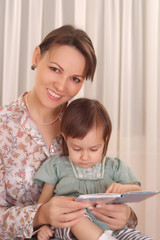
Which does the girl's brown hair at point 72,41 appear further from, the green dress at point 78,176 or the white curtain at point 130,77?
the white curtain at point 130,77

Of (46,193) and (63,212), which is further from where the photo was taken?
(46,193)

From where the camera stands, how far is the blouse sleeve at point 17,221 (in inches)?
59.7

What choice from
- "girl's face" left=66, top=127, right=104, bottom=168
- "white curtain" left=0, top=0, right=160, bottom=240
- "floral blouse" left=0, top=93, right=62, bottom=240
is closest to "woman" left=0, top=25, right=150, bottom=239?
"floral blouse" left=0, top=93, right=62, bottom=240

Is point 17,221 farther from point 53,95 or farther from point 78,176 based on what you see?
point 53,95

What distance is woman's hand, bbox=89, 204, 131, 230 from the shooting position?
4.96 feet

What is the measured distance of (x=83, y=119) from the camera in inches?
64.9

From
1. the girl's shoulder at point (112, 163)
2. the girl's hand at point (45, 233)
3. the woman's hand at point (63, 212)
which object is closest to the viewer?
the woman's hand at point (63, 212)

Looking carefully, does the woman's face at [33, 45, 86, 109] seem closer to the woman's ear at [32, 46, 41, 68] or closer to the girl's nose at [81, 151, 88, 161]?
the woman's ear at [32, 46, 41, 68]

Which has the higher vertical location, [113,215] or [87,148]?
[87,148]

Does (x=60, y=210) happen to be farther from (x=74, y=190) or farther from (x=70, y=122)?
(x=70, y=122)

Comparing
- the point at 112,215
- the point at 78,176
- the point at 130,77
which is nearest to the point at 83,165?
the point at 78,176

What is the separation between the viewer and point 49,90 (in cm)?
172

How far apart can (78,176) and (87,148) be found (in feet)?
0.49

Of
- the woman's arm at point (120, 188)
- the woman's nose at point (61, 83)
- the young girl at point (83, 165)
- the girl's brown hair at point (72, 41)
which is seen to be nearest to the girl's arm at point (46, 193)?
the young girl at point (83, 165)
